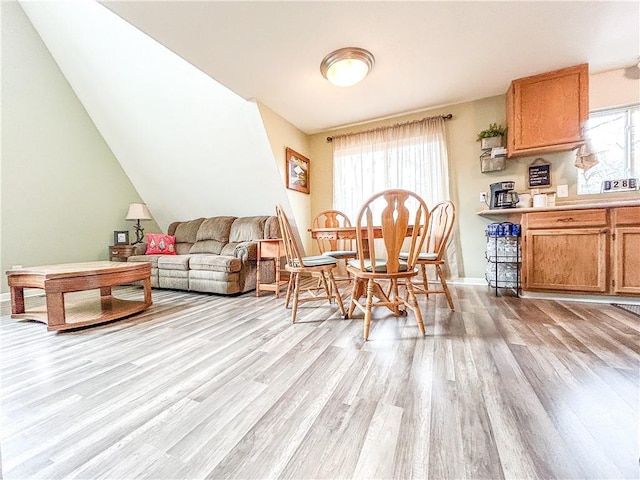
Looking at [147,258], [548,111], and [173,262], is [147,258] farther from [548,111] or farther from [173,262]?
[548,111]

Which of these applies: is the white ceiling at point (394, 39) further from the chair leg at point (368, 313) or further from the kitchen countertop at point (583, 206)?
the chair leg at point (368, 313)

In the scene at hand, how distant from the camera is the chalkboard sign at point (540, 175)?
113 inches

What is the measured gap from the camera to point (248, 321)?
2.04m

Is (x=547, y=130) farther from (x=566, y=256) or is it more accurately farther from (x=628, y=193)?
(x=566, y=256)

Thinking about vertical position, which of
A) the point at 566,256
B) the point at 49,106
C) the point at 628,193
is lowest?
the point at 566,256

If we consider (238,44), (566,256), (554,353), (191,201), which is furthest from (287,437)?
(191,201)

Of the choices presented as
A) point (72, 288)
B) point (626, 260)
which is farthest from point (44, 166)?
point (626, 260)

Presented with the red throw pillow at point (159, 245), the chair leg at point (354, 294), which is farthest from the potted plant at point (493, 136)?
the red throw pillow at point (159, 245)

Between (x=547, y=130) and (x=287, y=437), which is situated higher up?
(x=547, y=130)

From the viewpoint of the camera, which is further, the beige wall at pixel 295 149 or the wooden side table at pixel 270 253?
the beige wall at pixel 295 149

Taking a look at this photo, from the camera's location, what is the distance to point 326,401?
1031mm

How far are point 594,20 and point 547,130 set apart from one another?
91cm

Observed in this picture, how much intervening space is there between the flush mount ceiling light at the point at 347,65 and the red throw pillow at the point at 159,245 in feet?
10.6

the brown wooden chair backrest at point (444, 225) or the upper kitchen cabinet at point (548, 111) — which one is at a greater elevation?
the upper kitchen cabinet at point (548, 111)
